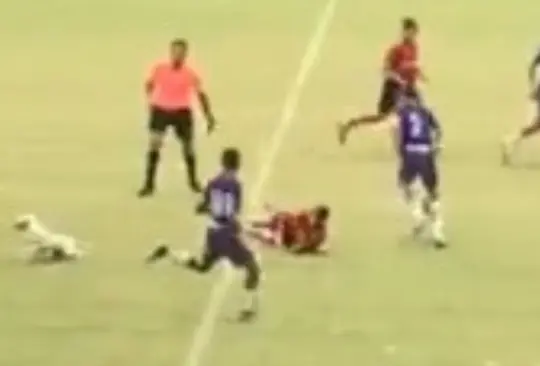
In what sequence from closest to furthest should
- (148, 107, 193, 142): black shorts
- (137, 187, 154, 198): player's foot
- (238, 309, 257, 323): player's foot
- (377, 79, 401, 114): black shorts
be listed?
1. (238, 309, 257, 323): player's foot
2. (148, 107, 193, 142): black shorts
3. (137, 187, 154, 198): player's foot
4. (377, 79, 401, 114): black shorts

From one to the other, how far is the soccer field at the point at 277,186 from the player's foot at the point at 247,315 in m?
0.11

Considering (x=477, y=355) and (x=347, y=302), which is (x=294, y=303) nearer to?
(x=347, y=302)

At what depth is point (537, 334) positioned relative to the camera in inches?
732

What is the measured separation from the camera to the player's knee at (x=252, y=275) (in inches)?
719

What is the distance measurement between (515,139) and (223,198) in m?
8.71

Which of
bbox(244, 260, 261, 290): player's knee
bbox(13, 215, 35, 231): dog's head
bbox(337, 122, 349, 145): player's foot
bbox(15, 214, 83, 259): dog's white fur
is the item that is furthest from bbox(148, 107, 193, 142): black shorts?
bbox(244, 260, 261, 290): player's knee

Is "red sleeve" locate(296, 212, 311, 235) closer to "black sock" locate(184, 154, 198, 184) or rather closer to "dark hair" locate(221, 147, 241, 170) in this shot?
"black sock" locate(184, 154, 198, 184)

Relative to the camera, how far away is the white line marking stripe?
60.5ft

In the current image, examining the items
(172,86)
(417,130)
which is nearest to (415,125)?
(417,130)

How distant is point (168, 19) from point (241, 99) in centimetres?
766

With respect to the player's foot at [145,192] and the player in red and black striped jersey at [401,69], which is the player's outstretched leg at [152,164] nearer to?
the player's foot at [145,192]

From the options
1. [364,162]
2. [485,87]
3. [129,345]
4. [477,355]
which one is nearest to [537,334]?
[477,355]

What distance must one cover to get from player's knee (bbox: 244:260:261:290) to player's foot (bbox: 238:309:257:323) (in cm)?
60

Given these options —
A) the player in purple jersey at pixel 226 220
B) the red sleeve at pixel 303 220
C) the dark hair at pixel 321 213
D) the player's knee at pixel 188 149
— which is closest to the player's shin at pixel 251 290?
the player in purple jersey at pixel 226 220
